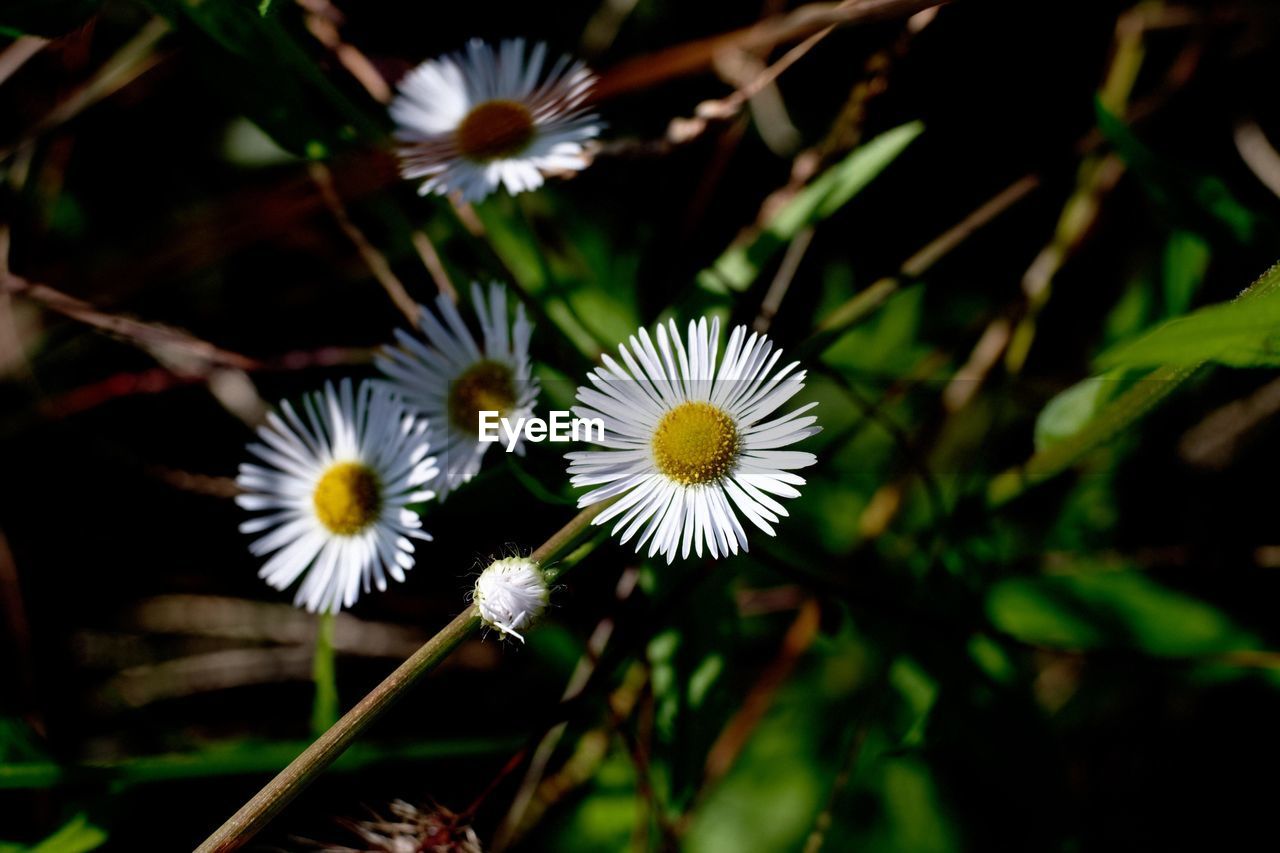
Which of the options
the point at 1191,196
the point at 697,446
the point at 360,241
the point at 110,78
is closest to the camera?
the point at 697,446

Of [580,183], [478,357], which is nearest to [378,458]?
[478,357]

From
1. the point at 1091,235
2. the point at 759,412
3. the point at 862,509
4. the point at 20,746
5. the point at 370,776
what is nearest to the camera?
the point at 759,412

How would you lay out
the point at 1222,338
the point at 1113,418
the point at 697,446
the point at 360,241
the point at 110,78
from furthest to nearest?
the point at 110,78 → the point at 360,241 → the point at 1113,418 → the point at 697,446 → the point at 1222,338

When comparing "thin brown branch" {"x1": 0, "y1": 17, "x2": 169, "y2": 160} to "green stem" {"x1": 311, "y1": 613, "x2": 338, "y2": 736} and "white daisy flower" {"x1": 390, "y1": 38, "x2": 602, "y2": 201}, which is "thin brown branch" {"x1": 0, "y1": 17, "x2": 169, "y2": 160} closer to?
"white daisy flower" {"x1": 390, "y1": 38, "x2": 602, "y2": 201}

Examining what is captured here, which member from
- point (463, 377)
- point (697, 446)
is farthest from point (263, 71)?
point (697, 446)

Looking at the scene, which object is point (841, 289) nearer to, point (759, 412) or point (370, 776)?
point (759, 412)

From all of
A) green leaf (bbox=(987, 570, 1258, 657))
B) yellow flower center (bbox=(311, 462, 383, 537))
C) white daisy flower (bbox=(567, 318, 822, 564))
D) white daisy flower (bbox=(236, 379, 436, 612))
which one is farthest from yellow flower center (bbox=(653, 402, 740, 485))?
green leaf (bbox=(987, 570, 1258, 657))

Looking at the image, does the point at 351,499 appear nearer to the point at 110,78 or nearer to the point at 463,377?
the point at 463,377
